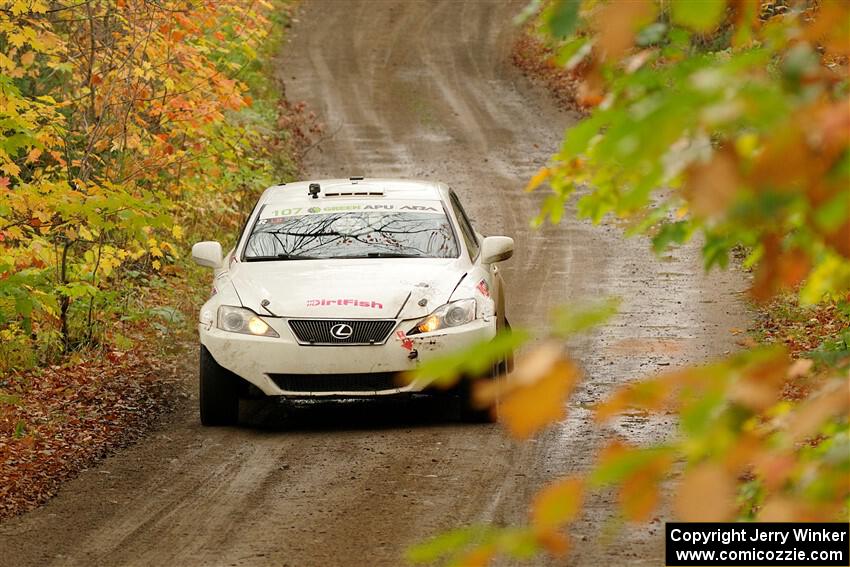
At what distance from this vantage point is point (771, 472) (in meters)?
2.10

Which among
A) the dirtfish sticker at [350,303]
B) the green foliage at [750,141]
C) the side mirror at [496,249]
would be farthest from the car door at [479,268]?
the green foliage at [750,141]

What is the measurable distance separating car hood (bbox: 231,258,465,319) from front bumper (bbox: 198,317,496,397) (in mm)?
161

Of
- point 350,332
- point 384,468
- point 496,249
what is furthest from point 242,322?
point 496,249

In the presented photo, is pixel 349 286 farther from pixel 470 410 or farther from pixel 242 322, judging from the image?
pixel 470 410

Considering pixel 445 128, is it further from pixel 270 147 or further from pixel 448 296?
pixel 448 296

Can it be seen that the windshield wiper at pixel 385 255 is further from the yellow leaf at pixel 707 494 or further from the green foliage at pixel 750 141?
the yellow leaf at pixel 707 494

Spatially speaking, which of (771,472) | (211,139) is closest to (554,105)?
(211,139)

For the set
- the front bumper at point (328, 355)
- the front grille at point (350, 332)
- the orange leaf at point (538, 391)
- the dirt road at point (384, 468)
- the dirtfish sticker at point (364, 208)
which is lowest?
the dirt road at point (384, 468)

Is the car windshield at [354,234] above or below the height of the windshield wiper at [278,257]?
above

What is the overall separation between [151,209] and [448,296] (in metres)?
2.41

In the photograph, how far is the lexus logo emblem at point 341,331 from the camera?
914 cm

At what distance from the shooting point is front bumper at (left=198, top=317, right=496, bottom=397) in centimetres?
912

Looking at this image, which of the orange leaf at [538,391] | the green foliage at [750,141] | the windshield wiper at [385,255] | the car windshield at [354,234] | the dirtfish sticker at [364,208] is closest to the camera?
the green foliage at [750,141]

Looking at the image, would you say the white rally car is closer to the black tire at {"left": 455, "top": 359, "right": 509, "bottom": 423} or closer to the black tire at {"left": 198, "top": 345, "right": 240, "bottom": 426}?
the black tire at {"left": 198, "top": 345, "right": 240, "bottom": 426}
